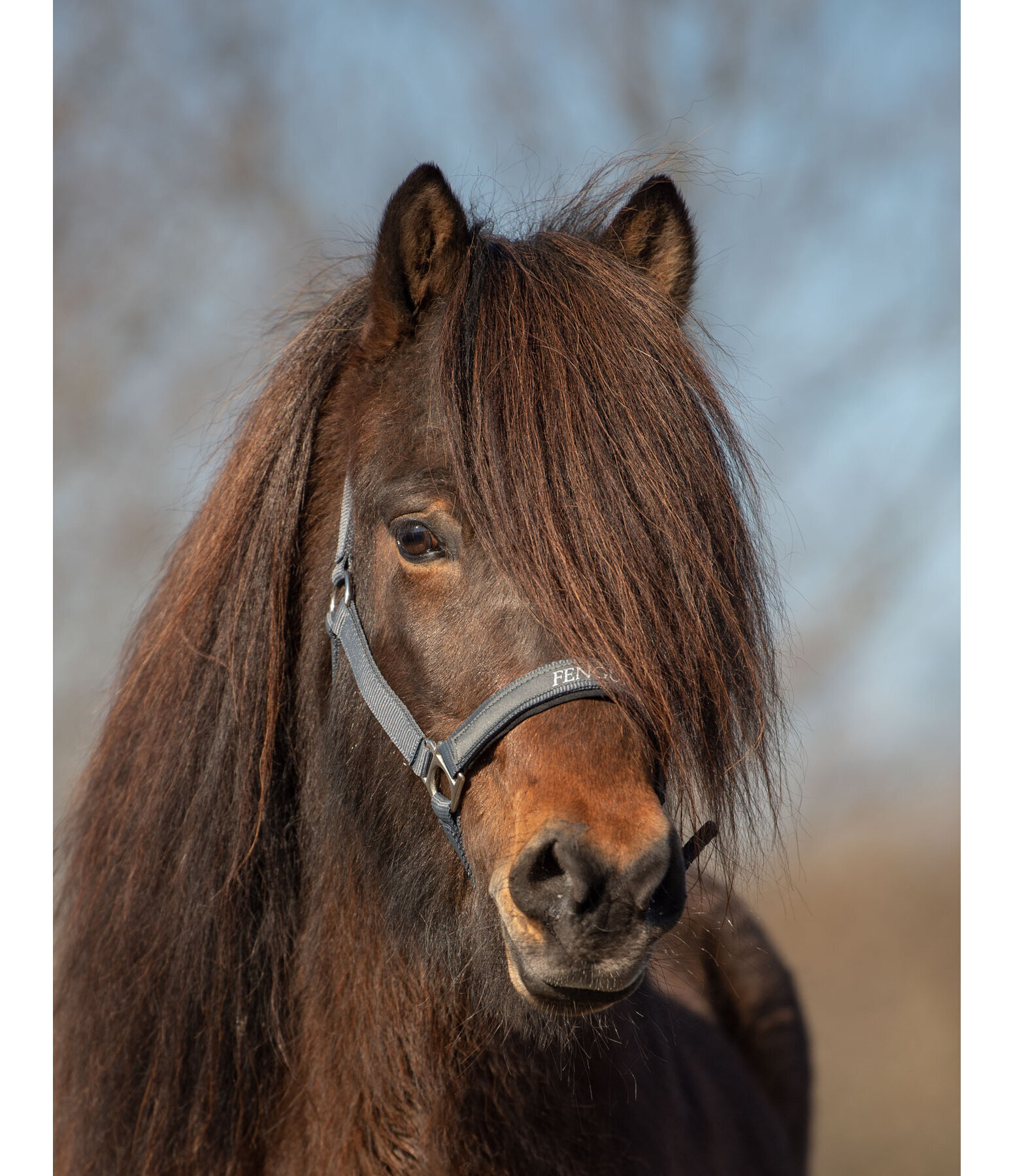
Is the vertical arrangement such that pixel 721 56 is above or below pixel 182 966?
above

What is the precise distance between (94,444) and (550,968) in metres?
2.61

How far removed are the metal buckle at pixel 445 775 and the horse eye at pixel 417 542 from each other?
0.77 feet

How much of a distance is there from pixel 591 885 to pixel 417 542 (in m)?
0.49

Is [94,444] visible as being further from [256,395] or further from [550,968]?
[550,968]

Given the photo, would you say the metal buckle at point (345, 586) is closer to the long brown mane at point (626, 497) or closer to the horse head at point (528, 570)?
the horse head at point (528, 570)

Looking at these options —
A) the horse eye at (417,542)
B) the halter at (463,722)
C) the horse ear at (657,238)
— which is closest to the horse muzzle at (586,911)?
the halter at (463,722)

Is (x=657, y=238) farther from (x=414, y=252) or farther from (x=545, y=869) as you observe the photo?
(x=545, y=869)

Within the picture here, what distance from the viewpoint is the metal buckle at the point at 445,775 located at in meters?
1.09

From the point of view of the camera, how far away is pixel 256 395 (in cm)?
156

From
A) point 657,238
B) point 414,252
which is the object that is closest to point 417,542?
point 414,252
